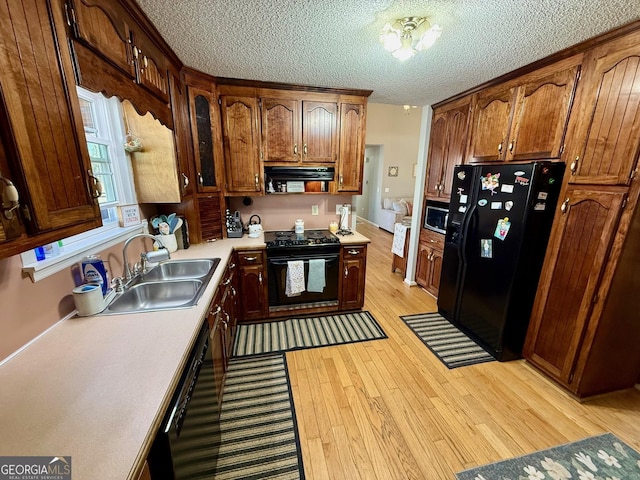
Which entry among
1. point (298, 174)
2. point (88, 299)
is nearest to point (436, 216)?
point (298, 174)

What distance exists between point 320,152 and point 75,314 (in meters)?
2.34

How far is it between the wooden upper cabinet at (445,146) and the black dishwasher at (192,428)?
288 cm

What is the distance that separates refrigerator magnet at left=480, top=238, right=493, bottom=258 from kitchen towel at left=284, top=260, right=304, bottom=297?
1.67 meters

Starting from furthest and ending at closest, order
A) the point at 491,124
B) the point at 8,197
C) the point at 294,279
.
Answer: the point at 294,279, the point at 491,124, the point at 8,197

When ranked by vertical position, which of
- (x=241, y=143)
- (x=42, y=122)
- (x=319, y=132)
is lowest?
(x=42, y=122)

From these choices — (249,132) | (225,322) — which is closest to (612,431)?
(225,322)

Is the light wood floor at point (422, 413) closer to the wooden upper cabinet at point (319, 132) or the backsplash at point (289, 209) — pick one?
the backsplash at point (289, 209)

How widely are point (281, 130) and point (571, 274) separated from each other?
271cm

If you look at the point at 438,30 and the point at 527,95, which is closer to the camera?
the point at 438,30

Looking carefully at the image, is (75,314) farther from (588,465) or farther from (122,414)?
(588,465)

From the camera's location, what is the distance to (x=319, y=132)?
2.74 m

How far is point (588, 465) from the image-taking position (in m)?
1.45

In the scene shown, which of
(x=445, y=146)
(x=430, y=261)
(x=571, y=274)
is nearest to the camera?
(x=571, y=274)

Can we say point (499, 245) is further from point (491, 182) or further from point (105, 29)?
point (105, 29)
